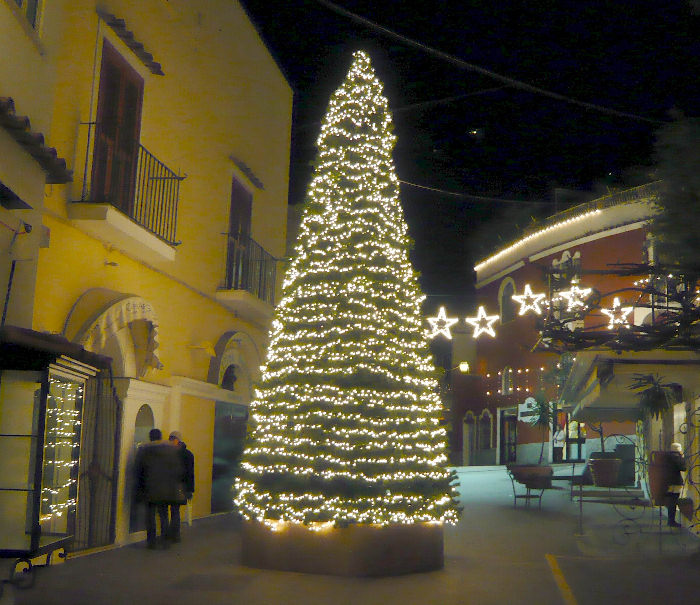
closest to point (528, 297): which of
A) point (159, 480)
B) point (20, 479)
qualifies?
point (159, 480)

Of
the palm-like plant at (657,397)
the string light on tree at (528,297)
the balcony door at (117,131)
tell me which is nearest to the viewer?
the balcony door at (117,131)

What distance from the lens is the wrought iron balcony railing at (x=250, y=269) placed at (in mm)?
17094

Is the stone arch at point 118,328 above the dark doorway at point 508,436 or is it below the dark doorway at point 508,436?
above

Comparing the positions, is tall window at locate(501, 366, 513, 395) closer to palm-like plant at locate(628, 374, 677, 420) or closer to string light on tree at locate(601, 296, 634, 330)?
palm-like plant at locate(628, 374, 677, 420)

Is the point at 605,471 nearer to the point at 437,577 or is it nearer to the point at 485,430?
the point at 437,577

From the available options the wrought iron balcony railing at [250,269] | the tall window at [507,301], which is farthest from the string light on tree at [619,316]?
the tall window at [507,301]

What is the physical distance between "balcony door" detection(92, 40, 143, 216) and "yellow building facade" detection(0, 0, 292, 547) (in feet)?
0.09

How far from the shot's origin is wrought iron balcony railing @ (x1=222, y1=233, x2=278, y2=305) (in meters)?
17.1

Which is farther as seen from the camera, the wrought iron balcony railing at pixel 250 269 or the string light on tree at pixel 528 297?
the wrought iron balcony railing at pixel 250 269

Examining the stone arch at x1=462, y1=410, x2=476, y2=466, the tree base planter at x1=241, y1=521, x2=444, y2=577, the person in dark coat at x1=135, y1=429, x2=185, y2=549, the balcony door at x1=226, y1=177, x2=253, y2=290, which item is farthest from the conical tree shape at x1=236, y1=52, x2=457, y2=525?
the stone arch at x1=462, y1=410, x2=476, y2=466

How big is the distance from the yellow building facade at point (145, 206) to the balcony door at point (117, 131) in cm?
3

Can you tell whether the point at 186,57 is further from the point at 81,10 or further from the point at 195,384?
the point at 195,384

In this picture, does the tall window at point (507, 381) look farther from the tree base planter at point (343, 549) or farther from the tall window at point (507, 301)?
the tree base planter at point (343, 549)

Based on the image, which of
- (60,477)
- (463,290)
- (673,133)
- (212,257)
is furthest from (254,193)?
(463,290)
